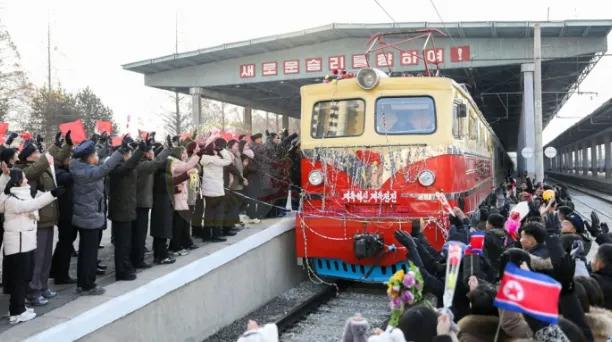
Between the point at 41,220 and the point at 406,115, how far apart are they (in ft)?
15.9

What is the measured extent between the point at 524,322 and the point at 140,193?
4398mm

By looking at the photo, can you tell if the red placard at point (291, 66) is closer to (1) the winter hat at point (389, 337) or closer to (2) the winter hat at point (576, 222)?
(2) the winter hat at point (576, 222)

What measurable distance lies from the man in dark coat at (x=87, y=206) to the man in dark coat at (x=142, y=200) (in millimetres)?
789

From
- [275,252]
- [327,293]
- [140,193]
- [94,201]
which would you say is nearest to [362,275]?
[327,293]

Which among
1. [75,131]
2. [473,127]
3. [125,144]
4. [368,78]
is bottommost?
[125,144]

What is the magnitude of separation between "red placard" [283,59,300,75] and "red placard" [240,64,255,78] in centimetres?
151

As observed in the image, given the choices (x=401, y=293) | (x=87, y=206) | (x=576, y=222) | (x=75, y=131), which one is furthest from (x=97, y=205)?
(x=576, y=222)

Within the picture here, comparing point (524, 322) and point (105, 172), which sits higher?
point (105, 172)

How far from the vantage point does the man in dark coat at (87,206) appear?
515cm

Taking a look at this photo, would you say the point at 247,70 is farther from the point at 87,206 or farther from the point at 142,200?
the point at 87,206

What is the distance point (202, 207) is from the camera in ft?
25.3

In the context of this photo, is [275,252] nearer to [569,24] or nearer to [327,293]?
[327,293]

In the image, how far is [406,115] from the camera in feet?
25.6

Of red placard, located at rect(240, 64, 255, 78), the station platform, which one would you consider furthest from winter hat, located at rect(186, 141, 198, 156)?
red placard, located at rect(240, 64, 255, 78)
